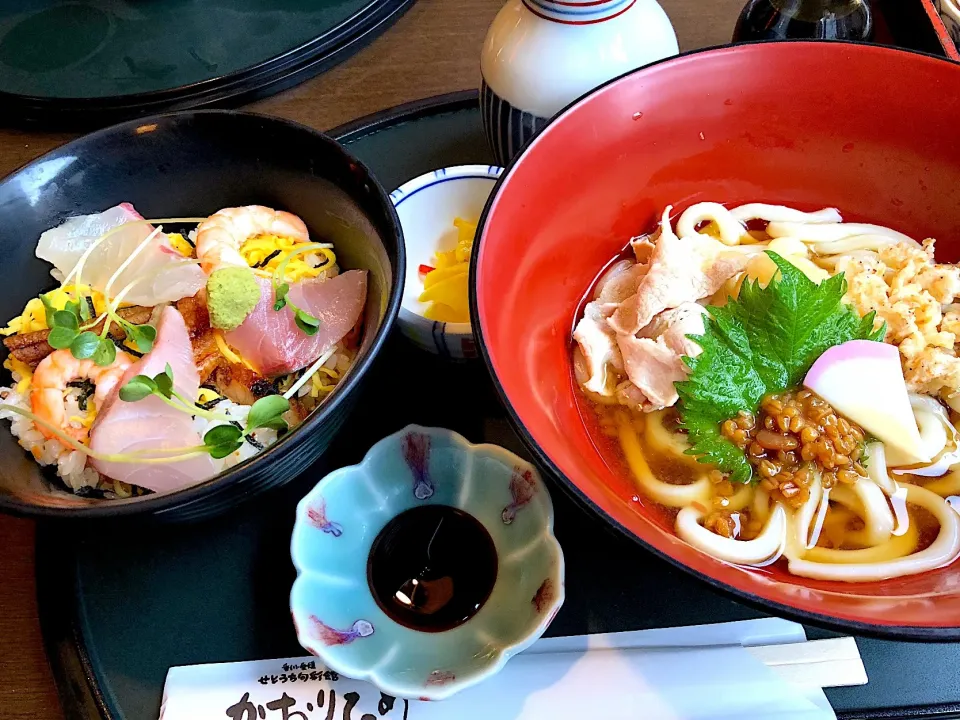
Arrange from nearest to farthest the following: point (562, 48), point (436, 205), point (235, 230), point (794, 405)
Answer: point (794, 405), point (562, 48), point (235, 230), point (436, 205)

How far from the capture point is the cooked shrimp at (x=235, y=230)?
1.40 metres

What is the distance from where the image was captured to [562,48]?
1.35 m

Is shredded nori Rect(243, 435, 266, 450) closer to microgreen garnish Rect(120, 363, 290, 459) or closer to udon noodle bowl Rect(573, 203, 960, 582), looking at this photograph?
microgreen garnish Rect(120, 363, 290, 459)

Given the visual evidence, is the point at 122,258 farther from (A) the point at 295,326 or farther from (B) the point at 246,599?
(B) the point at 246,599

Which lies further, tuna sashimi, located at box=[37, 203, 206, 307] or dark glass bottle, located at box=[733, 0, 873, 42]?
dark glass bottle, located at box=[733, 0, 873, 42]

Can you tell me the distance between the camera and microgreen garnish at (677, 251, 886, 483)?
1.12 meters

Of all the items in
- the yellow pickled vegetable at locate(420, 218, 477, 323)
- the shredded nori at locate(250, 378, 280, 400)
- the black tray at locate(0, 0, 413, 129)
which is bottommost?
the shredded nori at locate(250, 378, 280, 400)

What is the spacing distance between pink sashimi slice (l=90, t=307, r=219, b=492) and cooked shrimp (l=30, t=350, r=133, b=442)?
0.05m

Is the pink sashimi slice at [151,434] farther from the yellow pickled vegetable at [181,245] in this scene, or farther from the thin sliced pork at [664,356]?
the thin sliced pork at [664,356]

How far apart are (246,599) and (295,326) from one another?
494mm

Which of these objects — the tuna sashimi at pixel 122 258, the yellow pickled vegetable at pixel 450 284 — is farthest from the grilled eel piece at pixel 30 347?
the yellow pickled vegetable at pixel 450 284

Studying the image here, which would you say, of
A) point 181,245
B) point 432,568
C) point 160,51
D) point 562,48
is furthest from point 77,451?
point 160,51

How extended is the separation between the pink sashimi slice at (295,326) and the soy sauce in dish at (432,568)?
1.20 ft

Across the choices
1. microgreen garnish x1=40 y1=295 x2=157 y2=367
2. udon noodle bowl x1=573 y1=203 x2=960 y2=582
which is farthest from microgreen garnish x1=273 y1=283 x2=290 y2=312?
udon noodle bowl x1=573 y1=203 x2=960 y2=582
